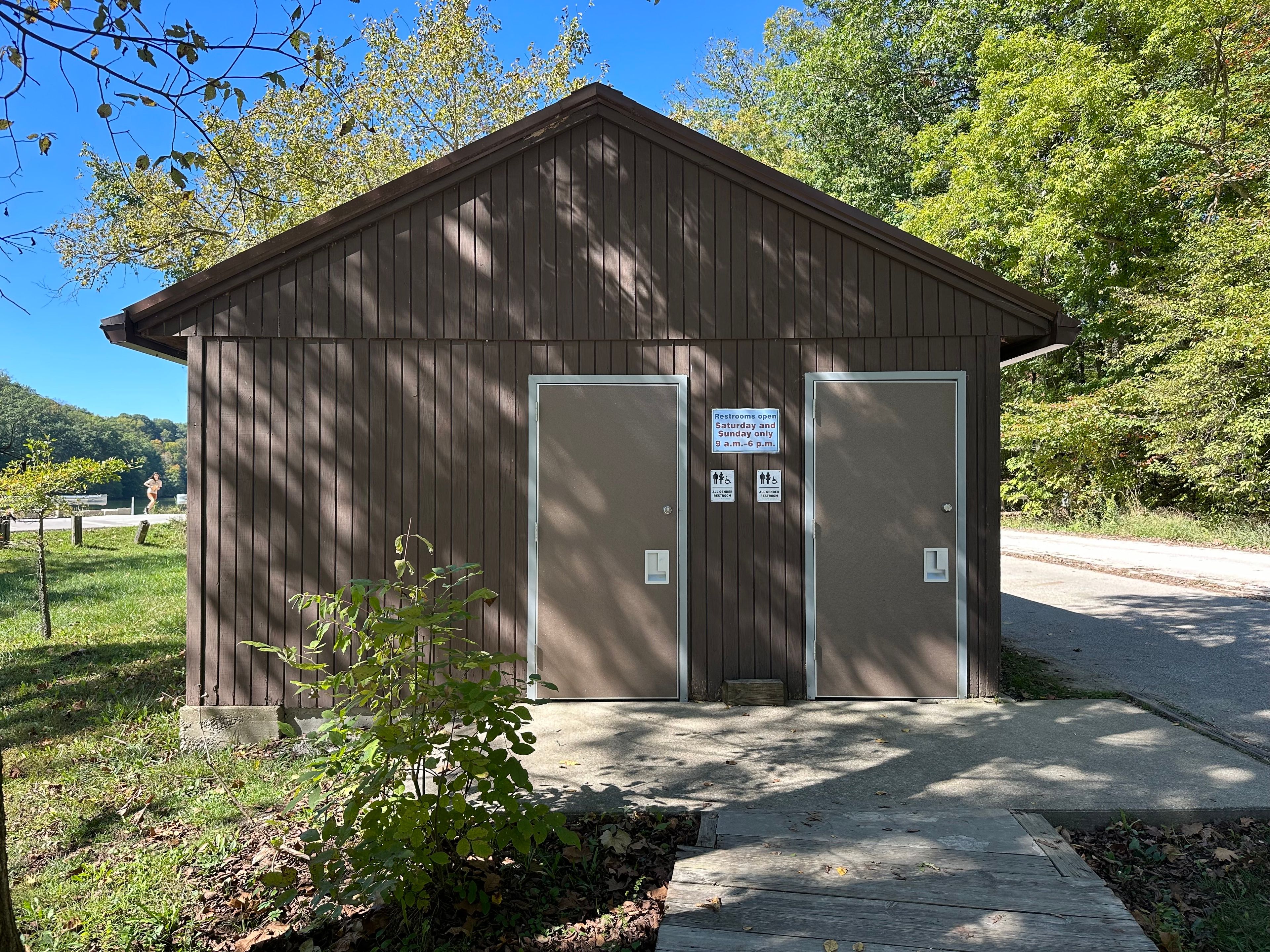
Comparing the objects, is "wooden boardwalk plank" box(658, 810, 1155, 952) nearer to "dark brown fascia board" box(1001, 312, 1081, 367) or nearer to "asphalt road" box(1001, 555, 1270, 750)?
"asphalt road" box(1001, 555, 1270, 750)

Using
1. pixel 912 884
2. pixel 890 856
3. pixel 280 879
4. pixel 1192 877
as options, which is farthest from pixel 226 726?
pixel 1192 877

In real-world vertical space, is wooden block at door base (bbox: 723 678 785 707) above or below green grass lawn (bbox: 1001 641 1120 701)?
above

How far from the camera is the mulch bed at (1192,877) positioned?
9.11 feet

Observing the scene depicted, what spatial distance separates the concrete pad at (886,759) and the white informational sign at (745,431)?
1849 mm

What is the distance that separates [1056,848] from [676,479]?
314 centimetres

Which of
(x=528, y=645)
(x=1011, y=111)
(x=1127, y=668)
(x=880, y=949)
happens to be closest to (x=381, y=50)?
(x=1011, y=111)

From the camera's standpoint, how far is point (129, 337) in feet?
16.7

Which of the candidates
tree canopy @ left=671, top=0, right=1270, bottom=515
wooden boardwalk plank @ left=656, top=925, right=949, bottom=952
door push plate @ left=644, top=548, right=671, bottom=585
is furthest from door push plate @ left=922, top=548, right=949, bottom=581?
tree canopy @ left=671, top=0, right=1270, bottom=515

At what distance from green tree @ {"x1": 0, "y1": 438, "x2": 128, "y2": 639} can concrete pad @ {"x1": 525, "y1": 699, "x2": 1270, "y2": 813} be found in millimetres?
7439

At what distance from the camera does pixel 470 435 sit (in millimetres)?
5438

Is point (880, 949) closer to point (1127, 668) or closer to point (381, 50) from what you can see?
point (1127, 668)

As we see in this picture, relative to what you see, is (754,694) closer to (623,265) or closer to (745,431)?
(745,431)

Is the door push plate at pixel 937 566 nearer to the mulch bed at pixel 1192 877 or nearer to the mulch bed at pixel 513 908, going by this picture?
the mulch bed at pixel 1192 877

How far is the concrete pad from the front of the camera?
376 centimetres
